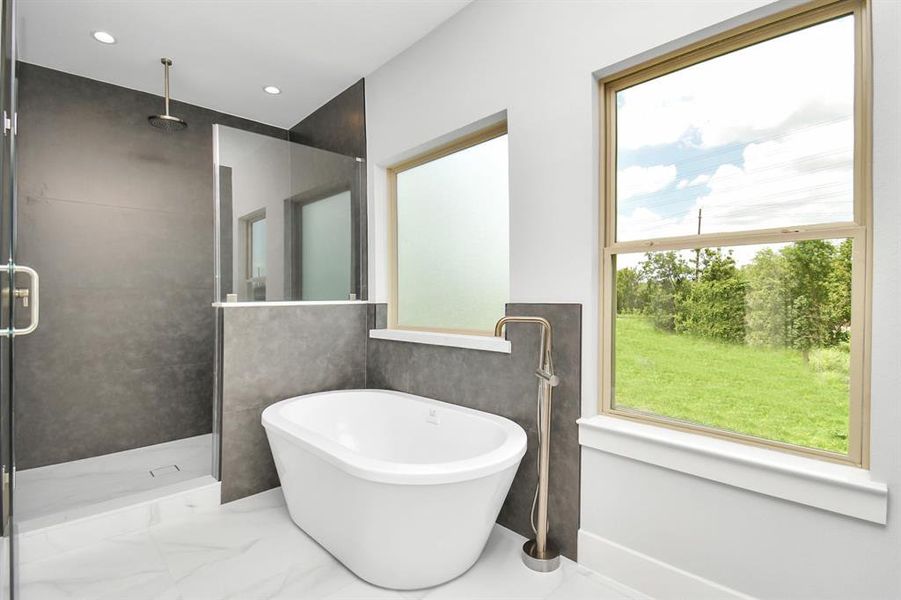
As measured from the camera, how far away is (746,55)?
1.62 m

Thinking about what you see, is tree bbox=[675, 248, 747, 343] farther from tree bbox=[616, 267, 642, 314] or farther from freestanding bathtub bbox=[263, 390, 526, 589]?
freestanding bathtub bbox=[263, 390, 526, 589]

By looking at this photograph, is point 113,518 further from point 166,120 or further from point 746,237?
point 746,237

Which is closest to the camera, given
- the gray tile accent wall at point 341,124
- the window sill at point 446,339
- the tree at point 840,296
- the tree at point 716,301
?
the tree at point 840,296

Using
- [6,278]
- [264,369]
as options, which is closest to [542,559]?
[264,369]

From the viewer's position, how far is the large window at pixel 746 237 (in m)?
1.42

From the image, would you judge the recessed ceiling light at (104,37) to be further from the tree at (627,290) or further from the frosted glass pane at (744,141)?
the tree at (627,290)

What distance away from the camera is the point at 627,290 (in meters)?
1.92

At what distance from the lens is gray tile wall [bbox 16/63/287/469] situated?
2.89 metres

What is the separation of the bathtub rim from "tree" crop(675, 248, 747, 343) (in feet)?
2.72

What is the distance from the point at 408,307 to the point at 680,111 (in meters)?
1.95

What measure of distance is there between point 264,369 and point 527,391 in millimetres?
1590

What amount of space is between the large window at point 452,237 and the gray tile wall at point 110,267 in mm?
1644

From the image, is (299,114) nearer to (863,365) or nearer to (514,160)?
(514,160)

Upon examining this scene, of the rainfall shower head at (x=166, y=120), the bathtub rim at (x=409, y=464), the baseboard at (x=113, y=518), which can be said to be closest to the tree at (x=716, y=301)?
the bathtub rim at (x=409, y=464)
